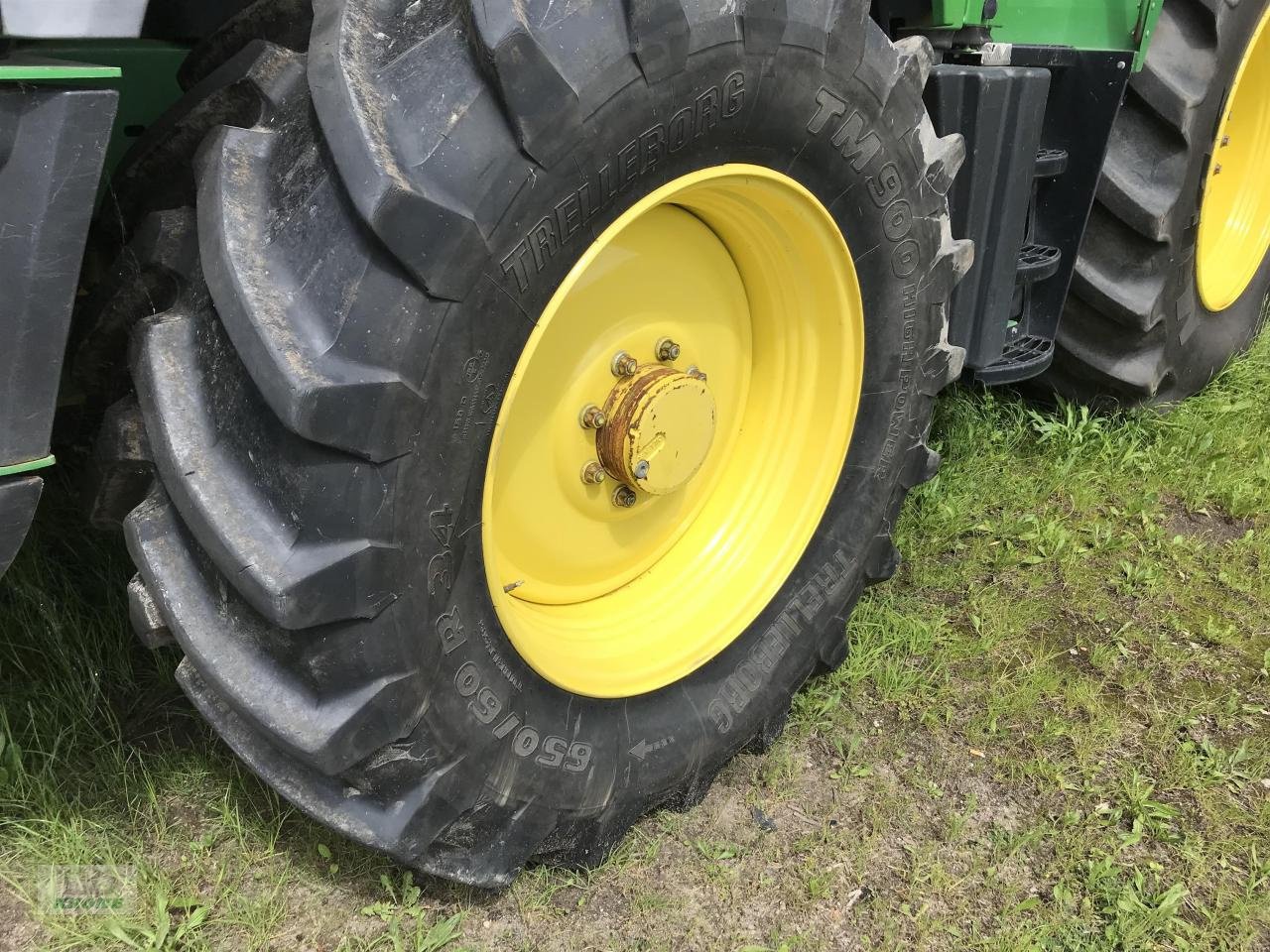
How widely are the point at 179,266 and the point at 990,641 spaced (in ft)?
5.80

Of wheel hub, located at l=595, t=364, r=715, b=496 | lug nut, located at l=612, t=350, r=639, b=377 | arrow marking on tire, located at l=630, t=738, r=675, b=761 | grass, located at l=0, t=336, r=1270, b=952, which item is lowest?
grass, located at l=0, t=336, r=1270, b=952

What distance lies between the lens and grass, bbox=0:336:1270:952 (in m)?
1.66

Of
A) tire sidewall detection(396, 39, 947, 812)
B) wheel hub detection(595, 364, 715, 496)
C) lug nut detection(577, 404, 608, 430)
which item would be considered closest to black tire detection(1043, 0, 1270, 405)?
tire sidewall detection(396, 39, 947, 812)

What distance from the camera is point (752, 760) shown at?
200 centimetres

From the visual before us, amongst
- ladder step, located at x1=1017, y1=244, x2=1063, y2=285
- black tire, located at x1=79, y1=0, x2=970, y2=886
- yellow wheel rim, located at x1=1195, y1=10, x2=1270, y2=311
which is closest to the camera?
black tire, located at x1=79, y1=0, x2=970, y2=886

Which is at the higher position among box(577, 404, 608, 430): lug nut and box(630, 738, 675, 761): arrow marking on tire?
box(577, 404, 608, 430): lug nut

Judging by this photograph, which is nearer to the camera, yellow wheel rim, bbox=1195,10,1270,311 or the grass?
the grass

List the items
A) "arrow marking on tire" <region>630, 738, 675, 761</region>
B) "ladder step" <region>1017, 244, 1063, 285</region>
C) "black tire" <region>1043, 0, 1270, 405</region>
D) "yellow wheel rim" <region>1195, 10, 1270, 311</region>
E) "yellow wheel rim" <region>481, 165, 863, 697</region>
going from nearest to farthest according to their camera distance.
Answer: "yellow wheel rim" <region>481, 165, 863, 697</region> < "arrow marking on tire" <region>630, 738, 675, 761</region> < "ladder step" <region>1017, 244, 1063, 285</region> < "black tire" <region>1043, 0, 1270, 405</region> < "yellow wheel rim" <region>1195, 10, 1270, 311</region>

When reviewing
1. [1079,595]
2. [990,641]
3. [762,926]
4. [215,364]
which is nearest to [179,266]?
[215,364]

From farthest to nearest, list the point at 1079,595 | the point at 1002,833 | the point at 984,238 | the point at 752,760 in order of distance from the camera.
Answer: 1. the point at 1079,595
2. the point at 984,238
3. the point at 752,760
4. the point at 1002,833

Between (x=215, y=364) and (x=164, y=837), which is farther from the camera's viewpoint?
(x=164, y=837)

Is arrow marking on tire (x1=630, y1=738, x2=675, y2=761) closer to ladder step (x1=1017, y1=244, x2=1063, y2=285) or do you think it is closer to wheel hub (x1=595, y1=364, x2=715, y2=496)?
wheel hub (x1=595, y1=364, x2=715, y2=496)

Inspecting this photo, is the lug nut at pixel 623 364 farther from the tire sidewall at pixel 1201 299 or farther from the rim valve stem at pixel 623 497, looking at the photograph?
the tire sidewall at pixel 1201 299

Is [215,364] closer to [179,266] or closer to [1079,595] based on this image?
[179,266]
